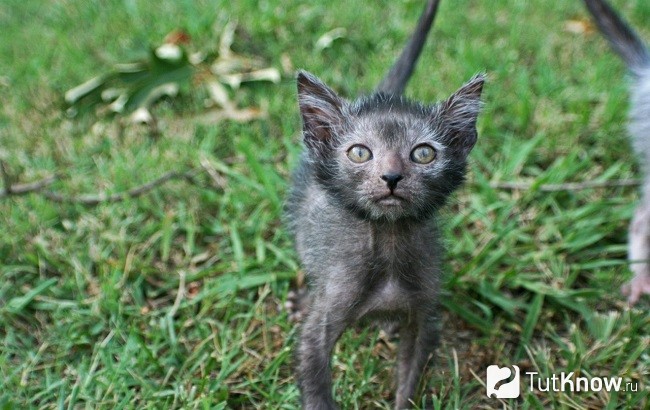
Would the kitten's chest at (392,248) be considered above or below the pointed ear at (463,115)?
below

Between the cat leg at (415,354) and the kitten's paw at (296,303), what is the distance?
0.72 metres

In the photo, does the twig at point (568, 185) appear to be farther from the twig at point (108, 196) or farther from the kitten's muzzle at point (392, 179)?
the twig at point (108, 196)

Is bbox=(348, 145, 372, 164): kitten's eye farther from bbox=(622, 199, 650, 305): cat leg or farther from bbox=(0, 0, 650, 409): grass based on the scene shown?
bbox=(622, 199, 650, 305): cat leg

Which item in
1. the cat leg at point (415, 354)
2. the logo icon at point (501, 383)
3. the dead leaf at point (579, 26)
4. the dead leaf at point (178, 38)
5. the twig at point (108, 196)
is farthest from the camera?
the dead leaf at point (579, 26)

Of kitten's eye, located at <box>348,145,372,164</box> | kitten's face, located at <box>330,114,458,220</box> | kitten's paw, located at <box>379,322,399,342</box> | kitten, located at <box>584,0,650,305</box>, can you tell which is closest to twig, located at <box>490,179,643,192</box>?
kitten, located at <box>584,0,650,305</box>

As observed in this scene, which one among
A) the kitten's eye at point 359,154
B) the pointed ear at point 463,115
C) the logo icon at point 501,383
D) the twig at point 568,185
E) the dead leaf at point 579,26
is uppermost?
the pointed ear at point 463,115

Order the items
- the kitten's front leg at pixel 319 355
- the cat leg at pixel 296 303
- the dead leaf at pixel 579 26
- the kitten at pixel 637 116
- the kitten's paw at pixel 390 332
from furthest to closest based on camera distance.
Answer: the dead leaf at pixel 579 26
the kitten at pixel 637 116
the cat leg at pixel 296 303
the kitten's paw at pixel 390 332
the kitten's front leg at pixel 319 355

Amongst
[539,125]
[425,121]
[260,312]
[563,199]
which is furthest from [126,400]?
[539,125]

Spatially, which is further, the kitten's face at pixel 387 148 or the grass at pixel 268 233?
the grass at pixel 268 233

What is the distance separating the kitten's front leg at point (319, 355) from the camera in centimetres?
289

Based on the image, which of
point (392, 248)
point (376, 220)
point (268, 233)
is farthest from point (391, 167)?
point (268, 233)

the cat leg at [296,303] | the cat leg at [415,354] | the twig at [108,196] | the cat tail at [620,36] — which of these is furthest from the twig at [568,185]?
the twig at [108,196]

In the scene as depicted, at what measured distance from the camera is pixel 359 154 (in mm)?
2740

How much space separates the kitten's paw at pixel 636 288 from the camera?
3.71m
